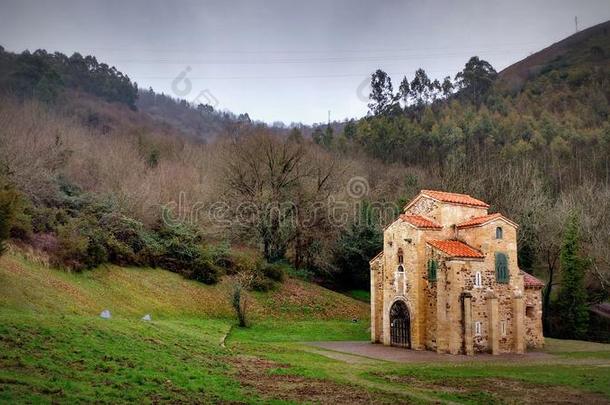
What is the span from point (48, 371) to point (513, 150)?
72.4 meters

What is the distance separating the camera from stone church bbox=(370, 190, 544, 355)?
1083 inches

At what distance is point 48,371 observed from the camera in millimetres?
13570

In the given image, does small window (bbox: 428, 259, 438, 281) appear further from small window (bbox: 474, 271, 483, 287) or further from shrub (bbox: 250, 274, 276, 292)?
shrub (bbox: 250, 274, 276, 292)

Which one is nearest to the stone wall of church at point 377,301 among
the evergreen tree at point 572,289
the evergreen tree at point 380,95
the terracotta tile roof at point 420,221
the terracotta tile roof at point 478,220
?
the terracotta tile roof at point 420,221

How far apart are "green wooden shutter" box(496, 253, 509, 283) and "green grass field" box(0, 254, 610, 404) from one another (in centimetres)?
471

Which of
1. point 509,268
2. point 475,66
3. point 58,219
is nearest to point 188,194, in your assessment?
point 58,219

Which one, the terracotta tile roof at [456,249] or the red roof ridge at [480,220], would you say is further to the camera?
the red roof ridge at [480,220]

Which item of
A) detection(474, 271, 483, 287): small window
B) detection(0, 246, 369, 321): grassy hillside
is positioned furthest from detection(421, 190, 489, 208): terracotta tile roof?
detection(0, 246, 369, 321): grassy hillside

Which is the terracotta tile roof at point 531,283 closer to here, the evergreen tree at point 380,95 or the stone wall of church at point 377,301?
the stone wall of church at point 377,301

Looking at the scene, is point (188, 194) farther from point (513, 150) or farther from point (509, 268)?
point (513, 150)

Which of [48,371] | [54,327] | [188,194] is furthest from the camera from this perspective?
[188,194]

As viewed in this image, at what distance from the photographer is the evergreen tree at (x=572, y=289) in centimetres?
3941

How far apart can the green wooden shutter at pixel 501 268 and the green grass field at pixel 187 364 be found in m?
4.71

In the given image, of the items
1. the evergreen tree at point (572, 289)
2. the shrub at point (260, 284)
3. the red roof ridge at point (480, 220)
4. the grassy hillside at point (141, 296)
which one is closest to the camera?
the grassy hillside at point (141, 296)
